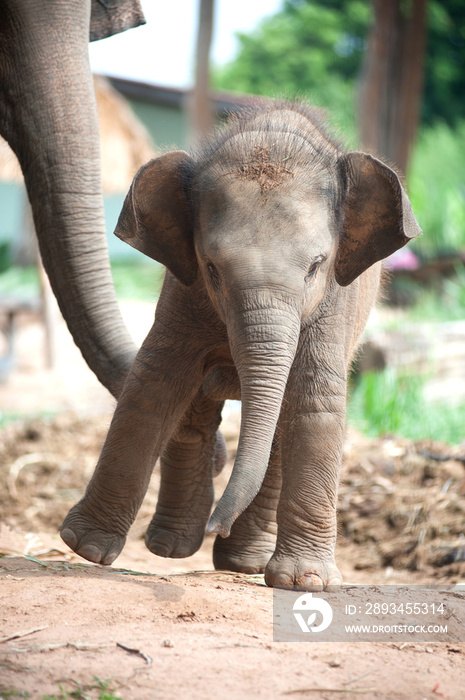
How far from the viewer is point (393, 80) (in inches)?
517

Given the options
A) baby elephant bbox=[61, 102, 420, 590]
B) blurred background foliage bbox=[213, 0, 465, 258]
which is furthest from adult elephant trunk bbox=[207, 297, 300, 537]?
blurred background foliage bbox=[213, 0, 465, 258]

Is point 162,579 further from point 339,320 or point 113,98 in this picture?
point 113,98

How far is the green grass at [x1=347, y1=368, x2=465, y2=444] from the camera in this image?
7060 millimetres

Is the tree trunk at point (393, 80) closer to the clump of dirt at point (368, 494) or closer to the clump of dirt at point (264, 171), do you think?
the clump of dirt at point (368, 494)

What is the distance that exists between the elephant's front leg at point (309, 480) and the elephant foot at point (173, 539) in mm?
835

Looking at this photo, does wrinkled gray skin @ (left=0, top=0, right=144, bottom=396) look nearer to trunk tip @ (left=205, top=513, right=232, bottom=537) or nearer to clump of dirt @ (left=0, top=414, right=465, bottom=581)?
trunk tip @ (left=205, top=513, right=232, bottom=537)

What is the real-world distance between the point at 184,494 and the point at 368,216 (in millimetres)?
1545

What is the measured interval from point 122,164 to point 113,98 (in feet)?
3.59

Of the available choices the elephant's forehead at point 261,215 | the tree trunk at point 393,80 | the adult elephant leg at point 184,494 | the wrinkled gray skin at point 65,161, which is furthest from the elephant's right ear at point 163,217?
the tree trunk at point 393,80

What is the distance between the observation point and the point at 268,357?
2824mm

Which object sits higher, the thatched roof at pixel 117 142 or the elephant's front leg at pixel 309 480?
the thatched roof at pixel 117 142

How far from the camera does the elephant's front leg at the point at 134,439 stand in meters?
3.31

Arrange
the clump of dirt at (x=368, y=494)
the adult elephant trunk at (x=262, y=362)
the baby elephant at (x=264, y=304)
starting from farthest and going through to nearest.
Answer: the clump of dirt at (x=368, y=494) → the baby elephant at (x=264, y=304) → the adult elephant trunk at (x=262, y=362)

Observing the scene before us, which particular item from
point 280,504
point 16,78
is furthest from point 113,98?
point 280,504
